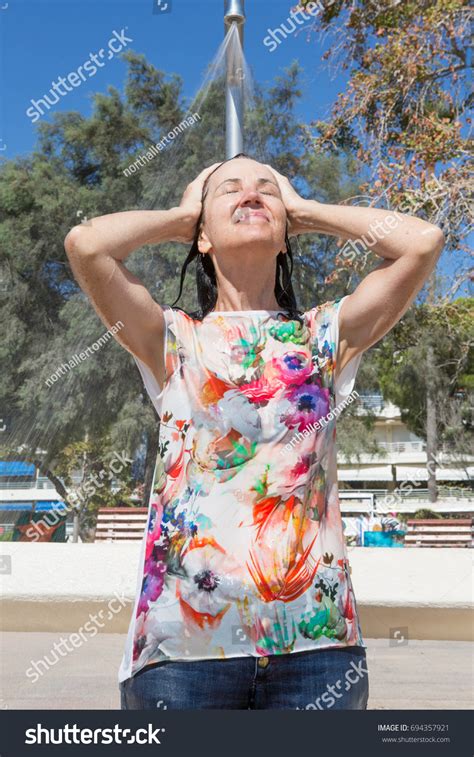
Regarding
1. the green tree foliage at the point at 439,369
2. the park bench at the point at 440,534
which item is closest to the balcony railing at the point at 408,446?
the green tree foliage at the point at 439,369

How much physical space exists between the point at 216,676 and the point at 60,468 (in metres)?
24.1

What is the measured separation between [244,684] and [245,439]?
0.45m

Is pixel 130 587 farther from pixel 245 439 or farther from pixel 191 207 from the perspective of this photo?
pixel 245 439

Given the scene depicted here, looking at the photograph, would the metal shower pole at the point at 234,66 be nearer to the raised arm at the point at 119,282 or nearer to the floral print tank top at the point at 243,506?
the raised arm at the point at 119,282

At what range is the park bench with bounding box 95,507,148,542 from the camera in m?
10.5

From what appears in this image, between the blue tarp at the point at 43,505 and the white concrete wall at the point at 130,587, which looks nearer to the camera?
the white concrete wall at the point at 130,587

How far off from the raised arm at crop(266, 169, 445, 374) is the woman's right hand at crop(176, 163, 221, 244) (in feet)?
0.71

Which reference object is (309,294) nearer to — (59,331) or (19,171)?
(59,331)

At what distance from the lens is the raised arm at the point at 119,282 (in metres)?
1.71

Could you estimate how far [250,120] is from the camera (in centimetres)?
1363

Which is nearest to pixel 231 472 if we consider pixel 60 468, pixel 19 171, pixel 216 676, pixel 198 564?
pixel 198 564

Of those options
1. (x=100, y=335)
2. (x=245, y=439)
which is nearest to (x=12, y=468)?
(x=100, y=335)

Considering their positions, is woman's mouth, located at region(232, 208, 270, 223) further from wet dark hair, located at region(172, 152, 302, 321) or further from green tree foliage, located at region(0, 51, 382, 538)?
green tree foliage, located at region(0, 51, 382, 538)

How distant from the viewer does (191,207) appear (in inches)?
74.7
